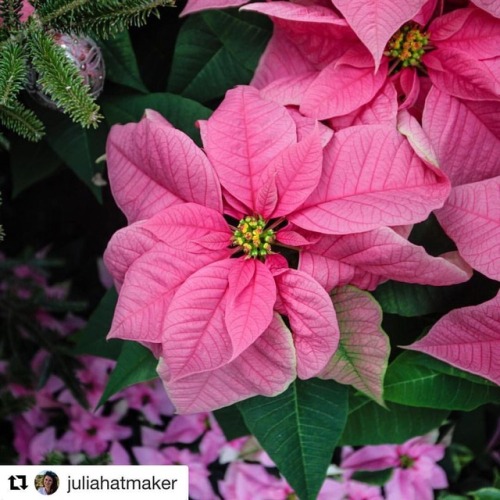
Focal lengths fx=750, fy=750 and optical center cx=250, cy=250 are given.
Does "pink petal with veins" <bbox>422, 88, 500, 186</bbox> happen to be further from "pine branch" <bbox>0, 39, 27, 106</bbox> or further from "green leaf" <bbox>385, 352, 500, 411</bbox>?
"pine branch" <bbox>0, 39, 27, 106</bbox>

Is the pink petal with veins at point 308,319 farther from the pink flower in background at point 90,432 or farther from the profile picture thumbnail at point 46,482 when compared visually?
the pink flower in background at point 90,432

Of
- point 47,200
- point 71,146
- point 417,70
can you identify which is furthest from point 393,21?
point 47,200

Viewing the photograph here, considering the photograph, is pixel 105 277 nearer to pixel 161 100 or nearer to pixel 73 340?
pixel 73 340

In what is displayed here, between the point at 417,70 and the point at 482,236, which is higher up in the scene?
the point at 417,70

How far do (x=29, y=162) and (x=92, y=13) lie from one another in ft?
1.02

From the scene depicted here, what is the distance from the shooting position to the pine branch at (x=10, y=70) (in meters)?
0.58

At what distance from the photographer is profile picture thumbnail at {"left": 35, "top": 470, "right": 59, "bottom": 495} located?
0.65 m

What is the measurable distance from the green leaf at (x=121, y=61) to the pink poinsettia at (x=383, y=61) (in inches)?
6.9

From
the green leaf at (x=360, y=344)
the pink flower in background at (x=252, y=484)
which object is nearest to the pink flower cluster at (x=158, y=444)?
the pink flower in background at (x=252, y=484)

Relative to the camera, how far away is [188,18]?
2.62 ft

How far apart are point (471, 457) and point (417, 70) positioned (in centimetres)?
52

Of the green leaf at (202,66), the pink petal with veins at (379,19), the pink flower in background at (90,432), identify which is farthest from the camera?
the pink flower in background at (90,432)
